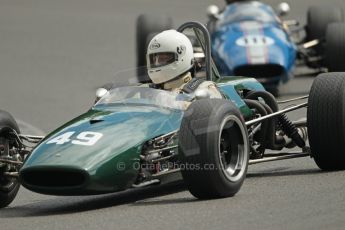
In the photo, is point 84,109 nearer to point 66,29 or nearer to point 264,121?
point 264,121

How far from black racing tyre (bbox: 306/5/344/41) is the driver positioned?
9081 millimetres

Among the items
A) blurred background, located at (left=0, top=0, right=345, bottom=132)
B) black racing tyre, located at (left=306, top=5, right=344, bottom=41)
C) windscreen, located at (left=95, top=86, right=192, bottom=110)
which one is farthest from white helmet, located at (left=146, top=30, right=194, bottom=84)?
black racing tyre, located at (left=306, top=5, right=344, bottom=41)

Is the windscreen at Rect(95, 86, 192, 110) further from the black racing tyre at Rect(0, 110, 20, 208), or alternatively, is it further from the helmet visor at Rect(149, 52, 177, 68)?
the black racing tyre at Rect(0, 110, 20, 208)

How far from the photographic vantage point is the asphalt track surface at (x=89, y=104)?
338 inches

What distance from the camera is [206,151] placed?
9195mm

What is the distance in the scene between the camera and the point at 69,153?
30.2 ft

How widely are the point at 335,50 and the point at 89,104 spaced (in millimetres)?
3610

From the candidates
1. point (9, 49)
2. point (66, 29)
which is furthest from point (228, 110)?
point (66, 29)

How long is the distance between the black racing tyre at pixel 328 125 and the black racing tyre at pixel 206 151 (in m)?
1.18

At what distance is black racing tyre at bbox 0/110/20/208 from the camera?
33.0 ft

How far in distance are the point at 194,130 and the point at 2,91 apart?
33.9 ft

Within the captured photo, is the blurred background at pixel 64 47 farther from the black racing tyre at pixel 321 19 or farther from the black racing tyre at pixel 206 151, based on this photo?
the black racing tyre at pixel 206 151

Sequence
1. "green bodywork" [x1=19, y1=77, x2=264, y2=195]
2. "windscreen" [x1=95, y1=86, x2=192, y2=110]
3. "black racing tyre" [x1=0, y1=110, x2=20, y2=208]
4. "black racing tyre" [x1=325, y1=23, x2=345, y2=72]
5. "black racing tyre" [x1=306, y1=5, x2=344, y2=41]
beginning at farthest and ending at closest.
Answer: "black racing tyre" [x1=306, y1=5, x2=344, y2=41], "black racing tyre" [x1=325, y1=23, x2=345, y2=72], "windscreen" [x1=95, y1=86, x2=192, y2=110], "black racing tyre" [x1=0, y1=110, x2=20, y2=208], "green bodywork" [x1=19, y1=77, x2=264, y2=195]

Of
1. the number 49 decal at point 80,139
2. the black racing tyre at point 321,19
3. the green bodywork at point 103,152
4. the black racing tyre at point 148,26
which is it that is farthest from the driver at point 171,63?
the black racing tyre at point 321,19
